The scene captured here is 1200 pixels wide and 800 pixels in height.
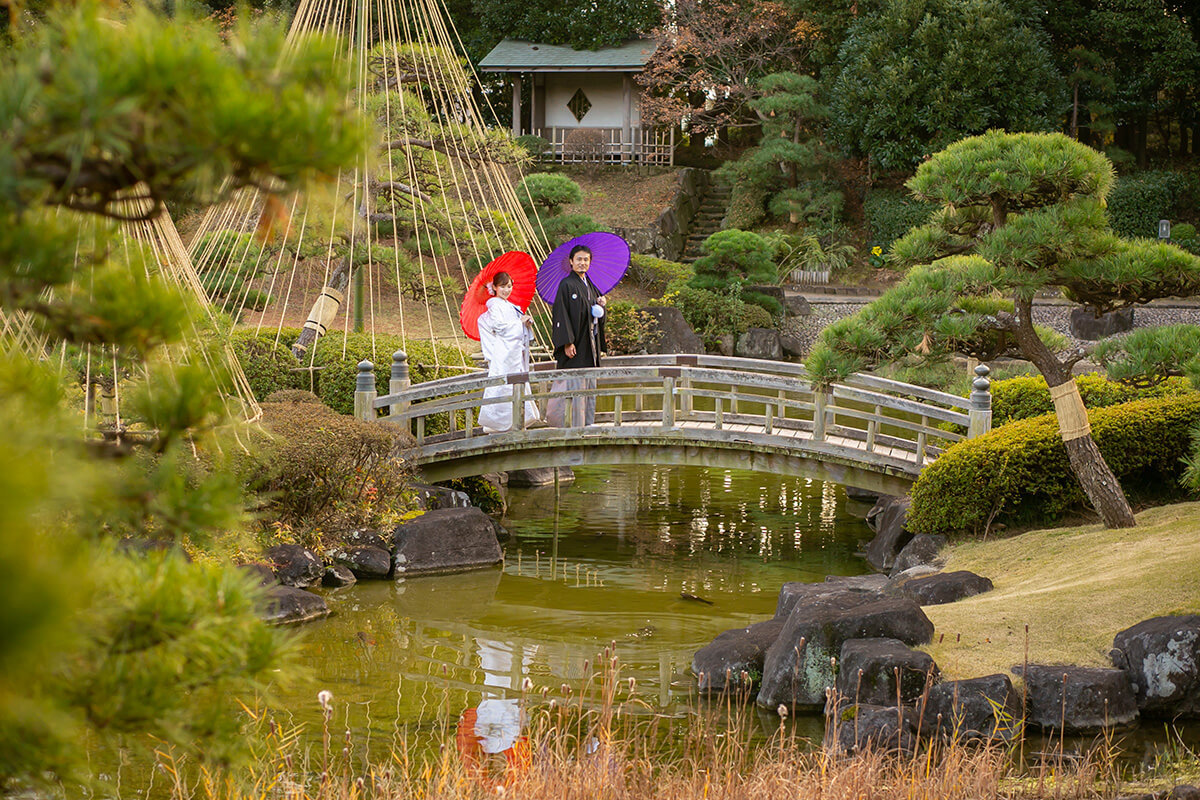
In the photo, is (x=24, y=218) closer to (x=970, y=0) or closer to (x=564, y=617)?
(x=564, y=617)

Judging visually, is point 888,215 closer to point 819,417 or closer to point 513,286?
point 513,286

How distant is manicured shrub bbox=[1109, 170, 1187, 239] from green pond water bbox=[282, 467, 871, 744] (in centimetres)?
1175

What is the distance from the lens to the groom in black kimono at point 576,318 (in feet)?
31.2

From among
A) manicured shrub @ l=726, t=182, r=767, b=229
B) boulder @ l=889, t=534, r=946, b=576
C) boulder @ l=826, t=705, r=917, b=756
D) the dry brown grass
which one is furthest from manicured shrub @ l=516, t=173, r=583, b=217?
the dry brown grass

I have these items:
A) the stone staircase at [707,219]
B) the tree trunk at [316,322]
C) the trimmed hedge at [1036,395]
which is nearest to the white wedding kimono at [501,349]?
Answer: the tree trunk at [316,322]

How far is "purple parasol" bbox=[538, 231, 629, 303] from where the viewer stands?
9.99 m

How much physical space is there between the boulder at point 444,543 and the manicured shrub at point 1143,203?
15725mm

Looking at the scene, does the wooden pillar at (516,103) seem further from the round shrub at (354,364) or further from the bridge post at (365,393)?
the bridge post at (365,393)

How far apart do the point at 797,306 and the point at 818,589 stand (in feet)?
44.0

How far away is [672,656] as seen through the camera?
6.89m

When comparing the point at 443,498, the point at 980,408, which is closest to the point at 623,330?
the point at 443,498

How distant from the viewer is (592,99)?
25859 mm

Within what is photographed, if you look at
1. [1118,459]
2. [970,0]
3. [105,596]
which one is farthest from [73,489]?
[970,0]

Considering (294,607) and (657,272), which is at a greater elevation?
(657,272)
